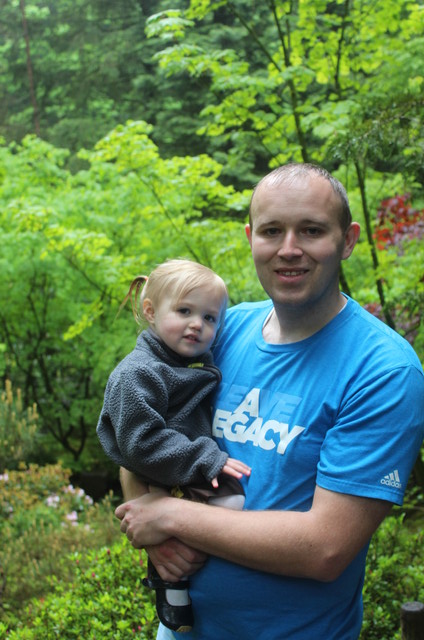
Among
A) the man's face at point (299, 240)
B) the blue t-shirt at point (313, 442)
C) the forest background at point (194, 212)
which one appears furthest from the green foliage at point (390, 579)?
the man's face at point (299, 240)

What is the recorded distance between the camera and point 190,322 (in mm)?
1925

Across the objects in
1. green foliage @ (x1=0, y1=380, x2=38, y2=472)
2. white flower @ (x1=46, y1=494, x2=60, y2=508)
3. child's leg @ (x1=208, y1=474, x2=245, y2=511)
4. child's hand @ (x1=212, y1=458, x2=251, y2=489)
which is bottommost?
white flower @ (x1=46, y1=494, x2=60, y2=508)

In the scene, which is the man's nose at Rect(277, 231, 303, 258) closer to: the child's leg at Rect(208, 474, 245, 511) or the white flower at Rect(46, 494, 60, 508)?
the child's leg at Rect(208, 474, 245, 511)

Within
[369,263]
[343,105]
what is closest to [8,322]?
[369,263]

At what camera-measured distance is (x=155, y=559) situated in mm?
1776

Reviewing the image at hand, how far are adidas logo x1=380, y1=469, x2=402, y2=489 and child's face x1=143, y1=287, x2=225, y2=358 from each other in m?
0.68

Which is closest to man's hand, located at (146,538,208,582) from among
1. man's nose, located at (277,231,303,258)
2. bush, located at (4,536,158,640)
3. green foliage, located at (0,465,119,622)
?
man's nose, located at (277,231,303,258)

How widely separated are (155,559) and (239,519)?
0.33m

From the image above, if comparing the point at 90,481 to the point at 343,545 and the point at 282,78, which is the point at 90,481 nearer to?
the point at 282,78

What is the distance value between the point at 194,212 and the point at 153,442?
471cm

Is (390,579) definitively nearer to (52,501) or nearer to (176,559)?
(176,559)

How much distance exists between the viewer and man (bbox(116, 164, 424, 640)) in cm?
148

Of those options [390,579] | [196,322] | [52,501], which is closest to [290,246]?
[196,322]

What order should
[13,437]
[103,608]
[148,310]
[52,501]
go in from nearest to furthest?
[148,310]
[103,608]
[52,501]
[13,437]
